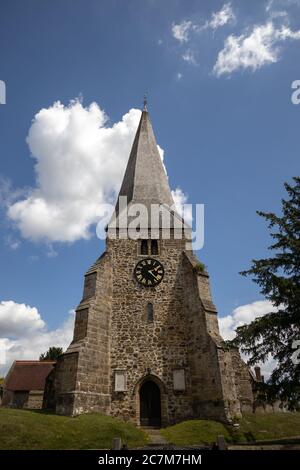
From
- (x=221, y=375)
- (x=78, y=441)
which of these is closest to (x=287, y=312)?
(x=221, y=375)

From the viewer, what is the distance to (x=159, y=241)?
22.8 m

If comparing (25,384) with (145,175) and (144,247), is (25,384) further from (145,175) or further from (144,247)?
(145,175)

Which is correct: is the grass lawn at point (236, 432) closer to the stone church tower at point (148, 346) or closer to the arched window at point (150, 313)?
the stone church tower at point (148, 346)

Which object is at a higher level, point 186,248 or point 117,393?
point 186,248

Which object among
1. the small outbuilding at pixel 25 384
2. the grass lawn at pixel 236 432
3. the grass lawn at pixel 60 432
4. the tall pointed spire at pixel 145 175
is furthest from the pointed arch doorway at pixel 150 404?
the small outbuilding at pixel 25 384

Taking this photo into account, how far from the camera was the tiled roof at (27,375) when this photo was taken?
112 feet

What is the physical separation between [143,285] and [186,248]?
4026 mm

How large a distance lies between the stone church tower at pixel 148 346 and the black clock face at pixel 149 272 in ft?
0.21

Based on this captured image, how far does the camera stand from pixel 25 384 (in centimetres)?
3447

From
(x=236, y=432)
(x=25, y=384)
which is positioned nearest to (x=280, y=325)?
(x=236, y=432)

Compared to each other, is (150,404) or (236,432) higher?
(150,404)

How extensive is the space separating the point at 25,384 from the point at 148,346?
21563mm

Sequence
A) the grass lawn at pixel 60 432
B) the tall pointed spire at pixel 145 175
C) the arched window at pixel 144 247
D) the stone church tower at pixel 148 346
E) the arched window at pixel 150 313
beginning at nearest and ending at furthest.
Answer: the grass lawn at pixel 60 432 → the stone church tower at pixel 148 346 → the arched window at pixel 150 313 → the arched window at pixel 144 247 → the tall pointed spire at pixel 145 175
